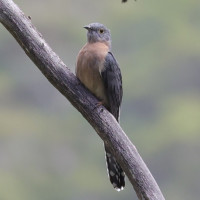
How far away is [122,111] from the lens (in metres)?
34.5

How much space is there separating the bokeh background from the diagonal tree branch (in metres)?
18.8

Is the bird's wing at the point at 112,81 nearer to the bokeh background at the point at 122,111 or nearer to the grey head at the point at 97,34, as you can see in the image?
the grey head at the point at 97,34

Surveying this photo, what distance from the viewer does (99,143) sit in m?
34.4

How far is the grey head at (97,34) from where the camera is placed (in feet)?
33.6

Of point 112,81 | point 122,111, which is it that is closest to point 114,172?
point 112,81

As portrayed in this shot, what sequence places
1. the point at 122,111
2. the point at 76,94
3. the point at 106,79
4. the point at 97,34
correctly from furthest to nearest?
the point at 122,111
the point at 97,34
the point at 106,79
the point at 76,94

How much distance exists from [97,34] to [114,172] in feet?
4.87

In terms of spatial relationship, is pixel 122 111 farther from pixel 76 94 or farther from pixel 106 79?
pixel 76 94

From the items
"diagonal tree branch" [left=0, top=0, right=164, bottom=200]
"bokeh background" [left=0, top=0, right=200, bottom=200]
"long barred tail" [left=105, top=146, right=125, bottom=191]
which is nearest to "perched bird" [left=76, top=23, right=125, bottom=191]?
"long barred tail" [left=105, top=146, right=125, bottom=191]

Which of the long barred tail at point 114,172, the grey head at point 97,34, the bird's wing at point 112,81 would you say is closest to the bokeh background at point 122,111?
the grey head at point 97,34

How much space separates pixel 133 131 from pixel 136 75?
7361 millimetres

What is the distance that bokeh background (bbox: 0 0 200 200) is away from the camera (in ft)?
109

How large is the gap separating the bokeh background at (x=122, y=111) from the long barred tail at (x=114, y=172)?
17.8m

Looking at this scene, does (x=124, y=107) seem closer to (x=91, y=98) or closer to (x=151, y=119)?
(x=151, y=119)
